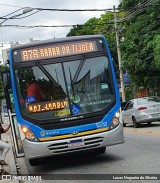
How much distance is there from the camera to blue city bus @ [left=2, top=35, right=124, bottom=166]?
991cm

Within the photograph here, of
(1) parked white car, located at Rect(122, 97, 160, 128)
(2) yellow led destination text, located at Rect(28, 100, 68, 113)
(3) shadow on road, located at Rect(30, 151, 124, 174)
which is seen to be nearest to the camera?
(2) yellow led destination text, located at Rect(28, 100, 68, 113)

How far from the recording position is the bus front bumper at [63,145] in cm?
985

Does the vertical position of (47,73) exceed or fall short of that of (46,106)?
it exceeds it

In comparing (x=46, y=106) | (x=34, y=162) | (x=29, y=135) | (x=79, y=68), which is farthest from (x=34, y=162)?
Answer: (x=79, y=68)

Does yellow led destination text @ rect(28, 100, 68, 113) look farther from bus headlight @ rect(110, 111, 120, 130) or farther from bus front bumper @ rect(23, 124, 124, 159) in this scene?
bus headlight @ rect(110, 111, 120, 130)

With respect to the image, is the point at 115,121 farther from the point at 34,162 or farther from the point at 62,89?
the point at 34,162

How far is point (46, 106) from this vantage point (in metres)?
10.0

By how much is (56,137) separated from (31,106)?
944mm

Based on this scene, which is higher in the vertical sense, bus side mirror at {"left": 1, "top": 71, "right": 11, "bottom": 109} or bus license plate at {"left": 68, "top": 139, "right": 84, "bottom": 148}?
bus side mirror at {"left": 1, "top": 71, "right": 11, "bottom": 109}

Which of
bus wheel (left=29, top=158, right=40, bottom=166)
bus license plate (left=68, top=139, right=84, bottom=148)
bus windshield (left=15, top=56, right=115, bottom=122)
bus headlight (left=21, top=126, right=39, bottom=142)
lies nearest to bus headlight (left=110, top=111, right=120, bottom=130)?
bus windshield (left=15, top=56, right=115, bottom=122)

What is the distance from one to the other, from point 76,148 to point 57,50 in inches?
96.6

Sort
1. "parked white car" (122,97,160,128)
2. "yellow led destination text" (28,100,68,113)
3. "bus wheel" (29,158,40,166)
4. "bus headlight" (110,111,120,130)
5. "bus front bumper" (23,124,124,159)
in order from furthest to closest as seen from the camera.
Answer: "parked white car" (122,97,160,128) → "bus wheel" (29,158,40,166) → "bus headlight" (110,111,120,130) → "yellow led destination text" (28,100,68,113) → "bus front bumper" (23,124,124,159)

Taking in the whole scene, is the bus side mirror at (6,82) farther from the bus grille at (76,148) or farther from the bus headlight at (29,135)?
the bus grille at (76,148)

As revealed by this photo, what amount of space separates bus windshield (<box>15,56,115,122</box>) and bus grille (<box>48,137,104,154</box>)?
0.65 meters
